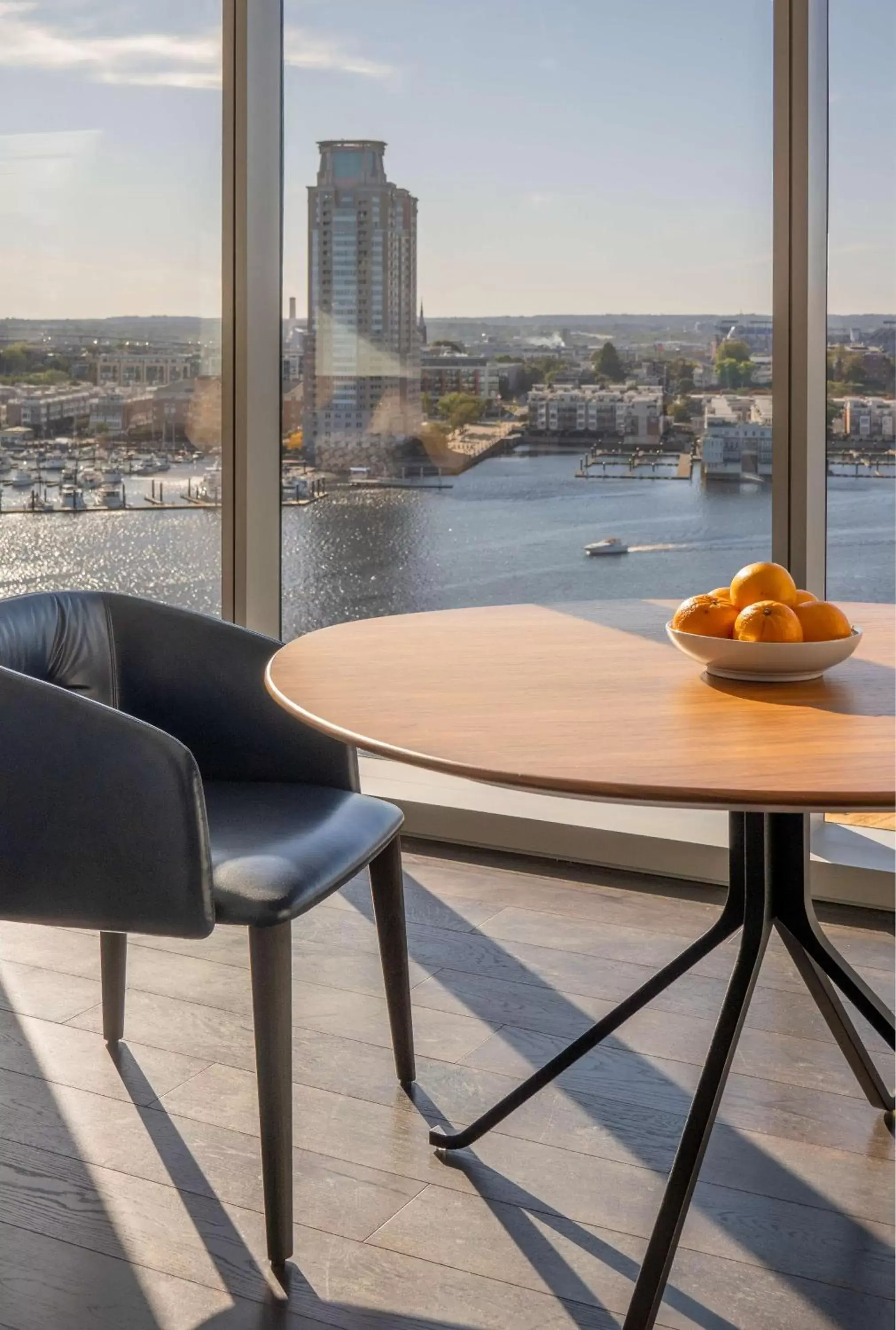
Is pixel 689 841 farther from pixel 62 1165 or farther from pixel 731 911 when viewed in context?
pixel 62 1165

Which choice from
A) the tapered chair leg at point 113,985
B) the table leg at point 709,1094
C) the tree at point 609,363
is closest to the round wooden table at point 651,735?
the table leg at point 709,1094

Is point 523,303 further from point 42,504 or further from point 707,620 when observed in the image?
point 707,620

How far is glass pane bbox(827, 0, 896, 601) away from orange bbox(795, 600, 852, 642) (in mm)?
1404

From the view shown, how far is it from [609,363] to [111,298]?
137 centimetres

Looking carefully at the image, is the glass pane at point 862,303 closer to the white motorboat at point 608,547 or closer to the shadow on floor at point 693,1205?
the white motorboat at point 608,547

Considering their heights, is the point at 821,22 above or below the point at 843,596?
above

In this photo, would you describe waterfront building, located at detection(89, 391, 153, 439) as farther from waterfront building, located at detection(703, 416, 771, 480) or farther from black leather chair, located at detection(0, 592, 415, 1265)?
black leather chair, located at detection(0, 592, 415, 1265)

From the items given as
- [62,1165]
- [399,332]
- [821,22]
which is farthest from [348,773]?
[821,22]

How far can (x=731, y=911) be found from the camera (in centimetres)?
197

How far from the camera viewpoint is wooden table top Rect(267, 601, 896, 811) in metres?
1.20

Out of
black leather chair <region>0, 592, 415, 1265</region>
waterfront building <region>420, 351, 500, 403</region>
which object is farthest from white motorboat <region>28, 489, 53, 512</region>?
black leather chair <region>0, 592, 415, 1265</region>

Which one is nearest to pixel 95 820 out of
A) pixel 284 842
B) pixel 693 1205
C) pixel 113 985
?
pixel 284 842

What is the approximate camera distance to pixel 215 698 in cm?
227

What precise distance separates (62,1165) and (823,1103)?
1207 mm
